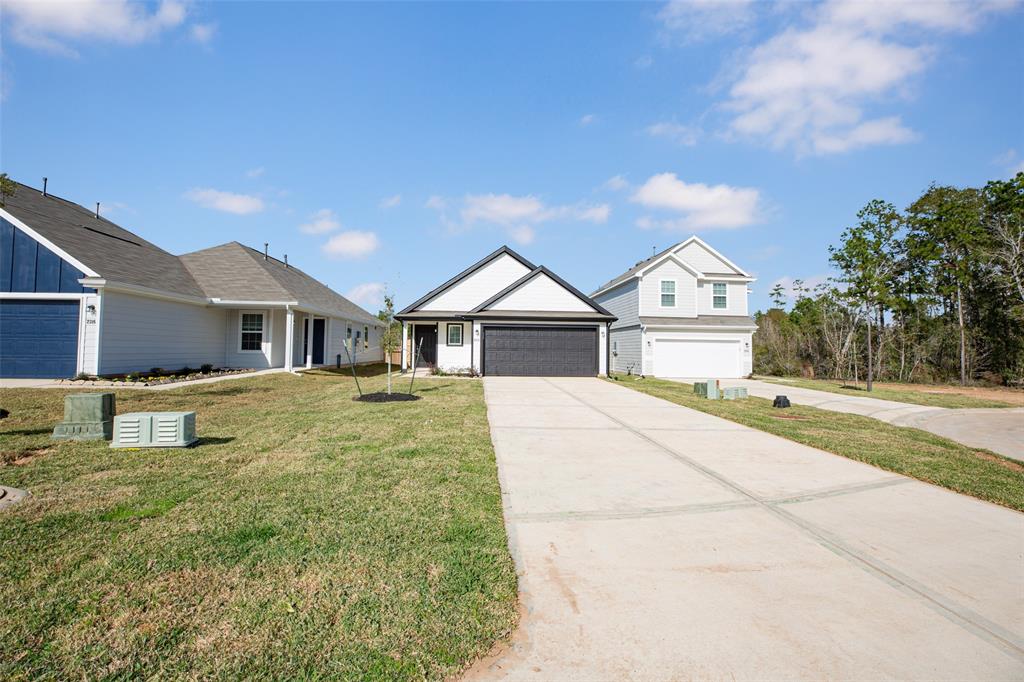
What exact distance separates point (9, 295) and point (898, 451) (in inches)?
877

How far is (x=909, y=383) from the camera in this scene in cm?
2456

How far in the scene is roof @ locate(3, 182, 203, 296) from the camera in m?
14.1

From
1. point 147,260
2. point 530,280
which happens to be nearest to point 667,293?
point 530,280

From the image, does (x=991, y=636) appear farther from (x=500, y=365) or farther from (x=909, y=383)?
(x=909, y=383)

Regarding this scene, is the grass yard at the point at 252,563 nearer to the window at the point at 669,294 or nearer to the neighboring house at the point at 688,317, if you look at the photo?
the neighboring house at the point at 688,317

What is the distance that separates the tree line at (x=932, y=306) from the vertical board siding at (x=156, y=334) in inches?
1138

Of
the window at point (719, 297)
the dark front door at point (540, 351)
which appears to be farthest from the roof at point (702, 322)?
the dark front door at point (540, 351)

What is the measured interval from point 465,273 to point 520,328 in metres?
4.07

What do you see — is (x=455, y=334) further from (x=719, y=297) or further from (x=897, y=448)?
(x=897, y=448)

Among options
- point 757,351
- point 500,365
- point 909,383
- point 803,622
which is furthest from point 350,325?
point 909,383

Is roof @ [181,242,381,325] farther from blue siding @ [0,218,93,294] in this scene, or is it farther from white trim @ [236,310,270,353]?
blue siding @ [0,218,93,294]

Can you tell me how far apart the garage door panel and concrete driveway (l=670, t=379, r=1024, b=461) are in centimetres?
2170

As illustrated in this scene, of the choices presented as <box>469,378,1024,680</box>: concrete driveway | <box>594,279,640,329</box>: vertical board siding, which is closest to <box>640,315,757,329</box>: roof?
<box>594,279,640,329</box>: vertical board siding

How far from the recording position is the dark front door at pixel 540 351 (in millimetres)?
19688
